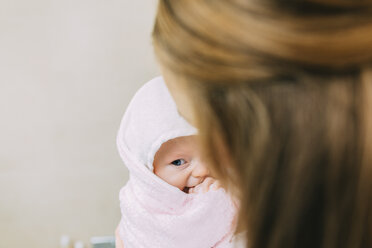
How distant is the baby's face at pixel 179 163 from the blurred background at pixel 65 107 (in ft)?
0.99

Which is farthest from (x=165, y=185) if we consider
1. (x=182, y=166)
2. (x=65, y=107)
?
(x=65, y=107)

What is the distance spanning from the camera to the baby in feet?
2.58

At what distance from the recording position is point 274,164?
426 millimetres

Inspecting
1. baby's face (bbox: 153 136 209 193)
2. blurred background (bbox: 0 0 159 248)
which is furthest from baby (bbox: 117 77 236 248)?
blurred background (bbox: 0 0 159 248)

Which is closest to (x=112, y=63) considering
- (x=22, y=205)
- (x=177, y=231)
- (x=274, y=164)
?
(x=177, y=231)

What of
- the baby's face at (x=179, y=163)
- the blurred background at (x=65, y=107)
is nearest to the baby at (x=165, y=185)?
the baby's face at (x=179, y=163)

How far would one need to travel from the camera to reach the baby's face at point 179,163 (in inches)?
31.8

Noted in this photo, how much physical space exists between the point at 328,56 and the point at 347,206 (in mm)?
169

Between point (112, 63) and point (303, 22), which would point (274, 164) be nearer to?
point (303, 22)

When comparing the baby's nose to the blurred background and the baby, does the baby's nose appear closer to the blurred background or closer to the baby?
the baby

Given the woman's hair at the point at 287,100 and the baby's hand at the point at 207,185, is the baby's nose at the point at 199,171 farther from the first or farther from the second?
the woman's hair at the point at 287,100

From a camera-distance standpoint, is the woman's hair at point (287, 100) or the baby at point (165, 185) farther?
the baby at point (165, 185)

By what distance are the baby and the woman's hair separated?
0.32 meters

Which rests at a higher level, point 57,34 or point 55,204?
point 57,34
